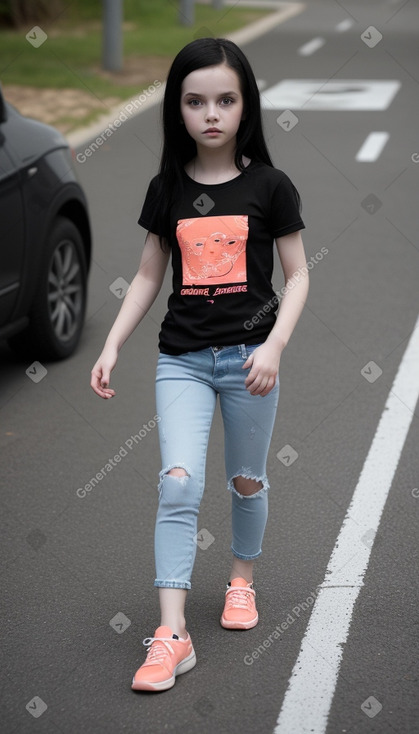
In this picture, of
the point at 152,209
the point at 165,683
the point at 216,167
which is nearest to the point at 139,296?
the point at 152,209

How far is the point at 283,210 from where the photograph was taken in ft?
11.4

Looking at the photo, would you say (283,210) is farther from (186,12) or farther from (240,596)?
(186,12)

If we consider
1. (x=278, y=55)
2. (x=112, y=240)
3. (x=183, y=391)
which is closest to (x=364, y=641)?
(x=183, y=391)

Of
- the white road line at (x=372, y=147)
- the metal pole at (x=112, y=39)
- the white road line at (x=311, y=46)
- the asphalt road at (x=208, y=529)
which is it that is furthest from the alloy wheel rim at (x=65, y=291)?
the white road line at (x=311, y=46)

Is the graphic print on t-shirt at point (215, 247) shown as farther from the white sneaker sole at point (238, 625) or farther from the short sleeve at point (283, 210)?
the white sneaker sole at point (238, 625)

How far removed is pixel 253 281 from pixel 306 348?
10.7 ft

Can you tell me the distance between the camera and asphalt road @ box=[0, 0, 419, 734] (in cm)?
340

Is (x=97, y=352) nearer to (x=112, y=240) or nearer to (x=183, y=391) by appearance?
(x=112, y=240)

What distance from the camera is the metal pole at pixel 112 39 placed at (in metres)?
18.3

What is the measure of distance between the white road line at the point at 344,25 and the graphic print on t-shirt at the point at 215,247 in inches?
900

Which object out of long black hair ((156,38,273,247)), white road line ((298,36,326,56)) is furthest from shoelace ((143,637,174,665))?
white road line ((298,36,326,56))

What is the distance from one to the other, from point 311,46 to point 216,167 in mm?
19722

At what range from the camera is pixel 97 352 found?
265 inches

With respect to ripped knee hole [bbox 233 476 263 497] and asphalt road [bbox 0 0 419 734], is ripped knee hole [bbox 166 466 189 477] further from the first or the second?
asphalt road [bbox 0 0 419 734]
